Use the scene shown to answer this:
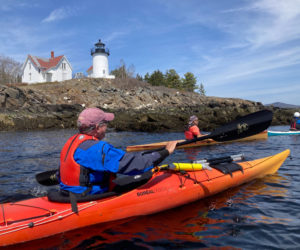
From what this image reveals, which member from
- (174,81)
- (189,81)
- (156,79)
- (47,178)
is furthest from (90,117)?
(189,81)

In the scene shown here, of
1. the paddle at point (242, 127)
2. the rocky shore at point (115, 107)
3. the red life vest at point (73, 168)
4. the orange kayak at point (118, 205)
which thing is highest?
the rocky shore at point (115, 107)

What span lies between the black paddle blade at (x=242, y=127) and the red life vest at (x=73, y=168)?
3159 mm

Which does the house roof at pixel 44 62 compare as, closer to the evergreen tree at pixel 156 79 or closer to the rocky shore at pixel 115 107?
the rocky shore at pixel 115 107

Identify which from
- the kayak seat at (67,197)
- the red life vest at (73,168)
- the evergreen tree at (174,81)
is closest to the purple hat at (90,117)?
the red life vest at (73,168)

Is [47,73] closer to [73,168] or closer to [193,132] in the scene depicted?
[193,132]

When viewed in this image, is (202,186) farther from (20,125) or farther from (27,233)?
(20,125)

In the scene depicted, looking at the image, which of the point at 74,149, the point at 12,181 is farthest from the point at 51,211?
the point at 12,181

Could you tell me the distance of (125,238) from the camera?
3.73 meters

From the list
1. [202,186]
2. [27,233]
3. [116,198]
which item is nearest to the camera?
[27,233]

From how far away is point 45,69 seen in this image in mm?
45938

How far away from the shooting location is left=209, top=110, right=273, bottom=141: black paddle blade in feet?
19.8

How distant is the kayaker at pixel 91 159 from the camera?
3.46 meters

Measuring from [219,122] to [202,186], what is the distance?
1532cm

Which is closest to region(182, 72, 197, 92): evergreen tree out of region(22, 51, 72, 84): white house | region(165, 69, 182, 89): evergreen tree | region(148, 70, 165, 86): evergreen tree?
region(165, 69, 182, 89): evergreen tree
